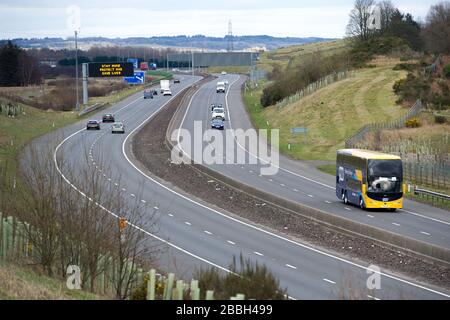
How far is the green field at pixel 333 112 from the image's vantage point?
77.1 metres

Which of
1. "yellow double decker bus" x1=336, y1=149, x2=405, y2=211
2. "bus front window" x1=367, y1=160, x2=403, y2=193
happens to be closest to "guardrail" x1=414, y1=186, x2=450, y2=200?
"yellow double decker bus" x1=336, y1=149, x2=405, y2=211

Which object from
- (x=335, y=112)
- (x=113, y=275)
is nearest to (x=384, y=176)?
(x=113, y=275)

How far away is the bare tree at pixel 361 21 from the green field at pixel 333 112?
20.1 metres

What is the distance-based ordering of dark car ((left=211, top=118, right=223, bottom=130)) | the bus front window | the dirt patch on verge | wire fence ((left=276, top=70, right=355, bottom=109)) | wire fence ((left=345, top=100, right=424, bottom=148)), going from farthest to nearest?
1. wire fence ((left=276, top=70, right=355, bottom=109))
2. dark car ((left=211, top=118, right=223, bottom=130))
3. wire fence ((left=345, top=100, right=424, bottom=148))
4. the bus front window
5. the dirt patch on verge

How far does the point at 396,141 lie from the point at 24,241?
45.1 meters

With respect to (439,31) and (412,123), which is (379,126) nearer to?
(412,123)

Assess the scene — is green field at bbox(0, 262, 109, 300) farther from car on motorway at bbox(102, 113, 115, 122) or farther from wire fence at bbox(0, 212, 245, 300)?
car on motorway at bbox(102, 113, 115, 122)

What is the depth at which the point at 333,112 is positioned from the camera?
303 ft

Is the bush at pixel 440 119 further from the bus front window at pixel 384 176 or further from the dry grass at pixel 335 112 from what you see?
the bus front window at pixel 384 176

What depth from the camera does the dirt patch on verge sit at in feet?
111

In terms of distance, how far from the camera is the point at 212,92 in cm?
14000

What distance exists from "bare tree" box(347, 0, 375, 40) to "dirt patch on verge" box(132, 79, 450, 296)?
209ft

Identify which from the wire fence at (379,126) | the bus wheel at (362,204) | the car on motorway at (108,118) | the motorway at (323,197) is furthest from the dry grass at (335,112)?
the bus wheel at (362,204)
